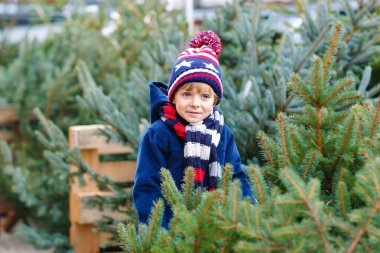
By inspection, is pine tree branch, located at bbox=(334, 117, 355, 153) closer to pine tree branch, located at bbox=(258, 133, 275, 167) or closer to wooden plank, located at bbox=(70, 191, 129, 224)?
pine tree branch, located at bbox=(258, 133, 275, 167)

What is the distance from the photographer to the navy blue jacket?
2717 mm

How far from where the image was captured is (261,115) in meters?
3.68

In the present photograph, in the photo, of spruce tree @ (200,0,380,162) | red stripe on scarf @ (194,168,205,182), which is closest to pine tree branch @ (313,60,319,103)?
Result: red stripe on scarf @ (194,168,205,182)

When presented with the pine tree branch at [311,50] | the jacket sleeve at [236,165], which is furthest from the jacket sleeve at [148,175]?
the pine tree branch at [311,50]

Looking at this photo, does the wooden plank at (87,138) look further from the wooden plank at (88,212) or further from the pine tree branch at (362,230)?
the pine tree branch at (362,230)

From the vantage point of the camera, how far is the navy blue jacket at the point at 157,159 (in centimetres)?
272

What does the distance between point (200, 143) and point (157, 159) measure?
18 centimetres

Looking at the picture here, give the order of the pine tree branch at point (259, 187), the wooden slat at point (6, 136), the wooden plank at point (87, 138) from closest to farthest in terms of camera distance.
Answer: the pine tree branch at point (259, 187) < the wooden plank at point (87, 138) < the wooden slat at point (6, 136)

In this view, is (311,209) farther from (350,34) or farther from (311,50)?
(350,34)

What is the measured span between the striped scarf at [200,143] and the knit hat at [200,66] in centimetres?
9

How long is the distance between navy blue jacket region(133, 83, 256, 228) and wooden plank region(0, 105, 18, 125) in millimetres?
3400

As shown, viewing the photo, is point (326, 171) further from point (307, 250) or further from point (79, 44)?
point (79, 44)

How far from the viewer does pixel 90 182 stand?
15.3 feet

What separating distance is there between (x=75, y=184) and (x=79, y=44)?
6.78 ft
